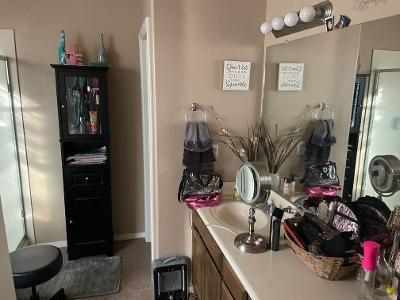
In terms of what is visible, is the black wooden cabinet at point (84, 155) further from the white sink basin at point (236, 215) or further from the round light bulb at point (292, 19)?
the round light bulb at point (292, 19)

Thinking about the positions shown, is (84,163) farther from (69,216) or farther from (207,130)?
(207,130)

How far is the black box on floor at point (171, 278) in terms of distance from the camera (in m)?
2.06

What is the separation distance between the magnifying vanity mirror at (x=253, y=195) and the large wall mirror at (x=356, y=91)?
1.16 ft

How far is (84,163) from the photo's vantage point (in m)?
2.61

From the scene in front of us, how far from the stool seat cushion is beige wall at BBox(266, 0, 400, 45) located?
2.12m

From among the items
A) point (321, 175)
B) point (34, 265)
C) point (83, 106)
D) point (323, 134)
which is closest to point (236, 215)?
point (321, 175)

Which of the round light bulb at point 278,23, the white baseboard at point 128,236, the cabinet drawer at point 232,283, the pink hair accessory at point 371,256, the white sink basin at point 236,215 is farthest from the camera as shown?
the white baseboard at point 128,236

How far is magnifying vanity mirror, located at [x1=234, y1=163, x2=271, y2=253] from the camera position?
136 centimetres

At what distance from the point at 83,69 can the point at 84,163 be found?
82cm

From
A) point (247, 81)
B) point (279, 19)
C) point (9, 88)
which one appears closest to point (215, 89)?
point (247, 81)

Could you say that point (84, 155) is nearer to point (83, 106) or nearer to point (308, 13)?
point (83, 106)

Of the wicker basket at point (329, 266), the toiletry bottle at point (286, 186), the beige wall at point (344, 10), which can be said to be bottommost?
the wicker basket at point (329, 266)

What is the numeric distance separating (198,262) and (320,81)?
137 cm

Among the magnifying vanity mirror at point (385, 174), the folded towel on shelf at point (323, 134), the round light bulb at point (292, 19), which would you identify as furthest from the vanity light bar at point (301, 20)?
the magnifying vanity mirror at point (385, 174)
